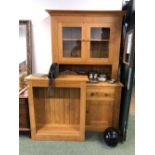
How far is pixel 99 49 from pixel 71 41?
1.52ft

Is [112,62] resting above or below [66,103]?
above

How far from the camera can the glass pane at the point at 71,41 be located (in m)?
2.45

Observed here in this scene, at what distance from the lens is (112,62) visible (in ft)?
8.25

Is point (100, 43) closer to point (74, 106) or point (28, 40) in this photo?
point (74, 106)

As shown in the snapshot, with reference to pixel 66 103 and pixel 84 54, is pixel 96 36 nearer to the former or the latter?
pixel 84 54

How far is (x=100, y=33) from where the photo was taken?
2.46m

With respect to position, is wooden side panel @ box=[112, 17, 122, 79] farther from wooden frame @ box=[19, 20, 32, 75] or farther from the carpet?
wooden frame @ box=[19, 20, 32, 75]

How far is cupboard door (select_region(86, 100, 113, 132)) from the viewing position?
8.17 ft

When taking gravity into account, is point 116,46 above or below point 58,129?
above

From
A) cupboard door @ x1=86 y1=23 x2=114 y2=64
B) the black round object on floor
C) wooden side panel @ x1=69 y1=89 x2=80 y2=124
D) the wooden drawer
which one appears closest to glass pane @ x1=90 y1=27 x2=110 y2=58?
cupboard door @ x1=86 y1=23 x2=114 y2=64

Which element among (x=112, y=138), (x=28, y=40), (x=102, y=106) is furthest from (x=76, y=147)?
(x=28, y=40)

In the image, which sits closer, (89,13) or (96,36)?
(89,13)
